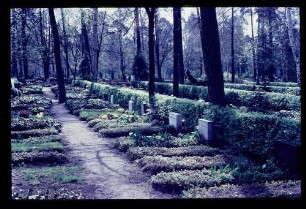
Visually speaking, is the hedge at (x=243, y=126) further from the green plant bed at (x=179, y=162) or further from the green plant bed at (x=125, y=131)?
the green plant bed at (x=125, y=131)

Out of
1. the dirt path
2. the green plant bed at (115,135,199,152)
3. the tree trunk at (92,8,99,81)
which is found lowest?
the dirt path

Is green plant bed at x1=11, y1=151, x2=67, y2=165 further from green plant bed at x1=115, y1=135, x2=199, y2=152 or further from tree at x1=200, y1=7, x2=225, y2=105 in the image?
tree at x1=200, y1=7, x2=225, y2=105

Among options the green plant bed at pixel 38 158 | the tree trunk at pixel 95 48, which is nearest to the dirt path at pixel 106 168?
the green plant bed at pixel 38 158

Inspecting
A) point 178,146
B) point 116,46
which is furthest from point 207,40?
point 116,46

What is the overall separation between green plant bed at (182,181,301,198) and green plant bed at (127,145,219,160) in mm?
3064

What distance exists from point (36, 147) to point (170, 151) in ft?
14.1

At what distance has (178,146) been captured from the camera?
12.1m

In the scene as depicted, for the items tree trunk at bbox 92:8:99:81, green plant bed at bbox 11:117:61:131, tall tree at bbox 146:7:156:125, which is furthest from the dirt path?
tree trunk at bbox 92:8:99:81

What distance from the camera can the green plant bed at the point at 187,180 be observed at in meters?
8.05

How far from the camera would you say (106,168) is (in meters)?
10.0

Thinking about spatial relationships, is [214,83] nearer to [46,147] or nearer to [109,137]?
[109,137]

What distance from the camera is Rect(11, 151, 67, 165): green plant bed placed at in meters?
10.4

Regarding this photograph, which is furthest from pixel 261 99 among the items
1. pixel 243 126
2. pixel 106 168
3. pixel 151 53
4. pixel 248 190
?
pixel 248 190
